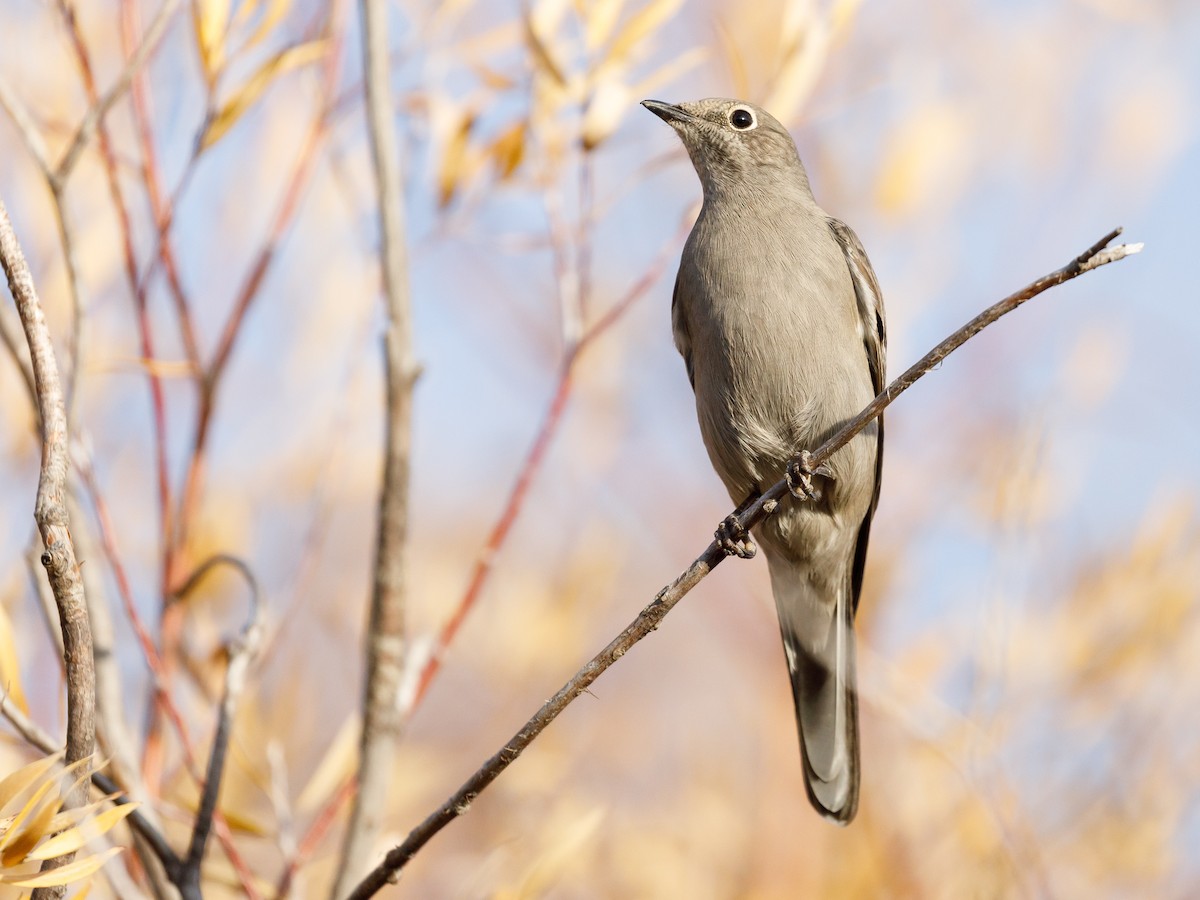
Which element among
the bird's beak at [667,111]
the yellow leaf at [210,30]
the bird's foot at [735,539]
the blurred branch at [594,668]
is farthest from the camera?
the bird's beak at [667,111]

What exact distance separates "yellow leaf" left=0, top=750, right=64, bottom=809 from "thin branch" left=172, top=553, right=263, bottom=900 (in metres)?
0.81

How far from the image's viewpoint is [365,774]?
8.68ft

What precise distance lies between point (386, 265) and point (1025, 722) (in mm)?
2590

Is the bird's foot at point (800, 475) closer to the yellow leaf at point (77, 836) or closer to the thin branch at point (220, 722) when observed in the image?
the thin branch at point (220, 722)

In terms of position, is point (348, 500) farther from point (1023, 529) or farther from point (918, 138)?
point (1023, 529)

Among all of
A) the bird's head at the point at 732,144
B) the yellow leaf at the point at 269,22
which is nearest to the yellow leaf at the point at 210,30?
the yellow leaf at the point at 269,22

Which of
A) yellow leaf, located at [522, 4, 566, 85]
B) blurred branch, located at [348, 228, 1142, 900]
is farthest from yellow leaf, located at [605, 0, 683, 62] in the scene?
blurred branch, located at [348, 228, 1142, 900]

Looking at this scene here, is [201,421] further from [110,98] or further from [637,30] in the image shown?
[637,30]

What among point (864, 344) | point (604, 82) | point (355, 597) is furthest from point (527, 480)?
point (355, 597)

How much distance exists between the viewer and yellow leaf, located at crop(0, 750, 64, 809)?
155 cm

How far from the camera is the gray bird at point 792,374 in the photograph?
3555 millimetres

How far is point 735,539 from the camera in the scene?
3076mm

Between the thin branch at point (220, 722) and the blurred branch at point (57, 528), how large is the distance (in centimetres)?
70

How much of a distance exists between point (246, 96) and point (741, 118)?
1941 mm
